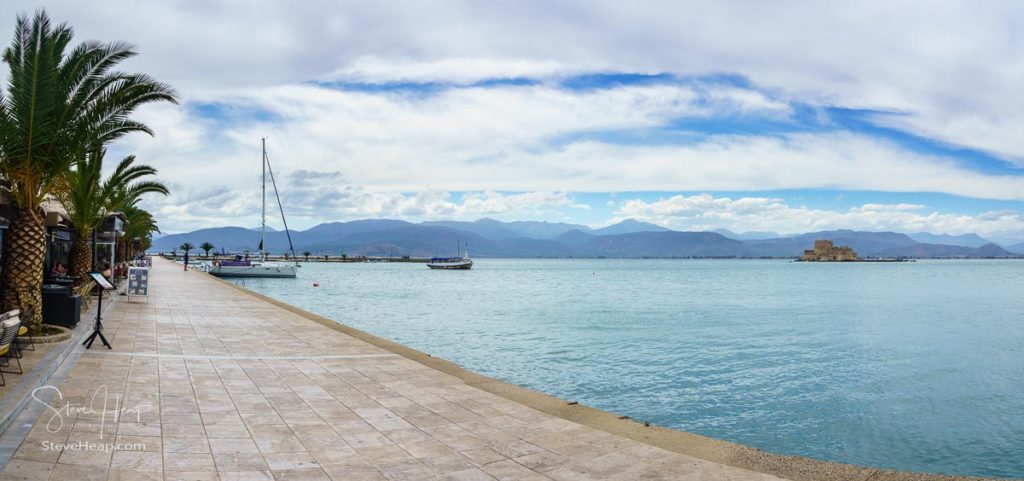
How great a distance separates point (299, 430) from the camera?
658cm

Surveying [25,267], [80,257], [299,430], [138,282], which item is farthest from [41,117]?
[80,257]

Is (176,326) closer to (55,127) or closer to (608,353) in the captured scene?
(55,127)

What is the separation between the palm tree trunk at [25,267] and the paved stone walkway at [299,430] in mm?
1746

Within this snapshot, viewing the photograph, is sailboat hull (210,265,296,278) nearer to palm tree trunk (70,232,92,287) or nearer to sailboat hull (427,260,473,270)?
palm tree trunk (70,232,92,287)


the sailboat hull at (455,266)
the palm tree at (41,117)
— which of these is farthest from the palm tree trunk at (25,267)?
the sailboat hull at (455,266)

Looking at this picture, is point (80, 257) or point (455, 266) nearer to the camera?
point (80, 257)

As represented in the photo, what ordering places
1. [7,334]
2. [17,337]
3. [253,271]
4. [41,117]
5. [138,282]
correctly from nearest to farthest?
[7,334], [17,337], [41,117], [138,282], [253,271]

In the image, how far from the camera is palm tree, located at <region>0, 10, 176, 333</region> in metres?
10.8

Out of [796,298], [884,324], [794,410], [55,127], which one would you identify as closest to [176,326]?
[55,127]

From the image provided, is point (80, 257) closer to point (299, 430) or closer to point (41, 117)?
point (41, 117)

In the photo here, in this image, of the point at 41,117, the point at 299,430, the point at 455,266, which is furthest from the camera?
the point at 455,266

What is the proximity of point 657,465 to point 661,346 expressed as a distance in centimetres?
1857

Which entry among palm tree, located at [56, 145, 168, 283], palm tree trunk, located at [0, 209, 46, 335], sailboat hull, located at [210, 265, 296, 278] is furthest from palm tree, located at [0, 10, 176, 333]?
sailboat hull, located at [210, 265, 296, 278]

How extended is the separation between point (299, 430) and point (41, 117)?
832cm
